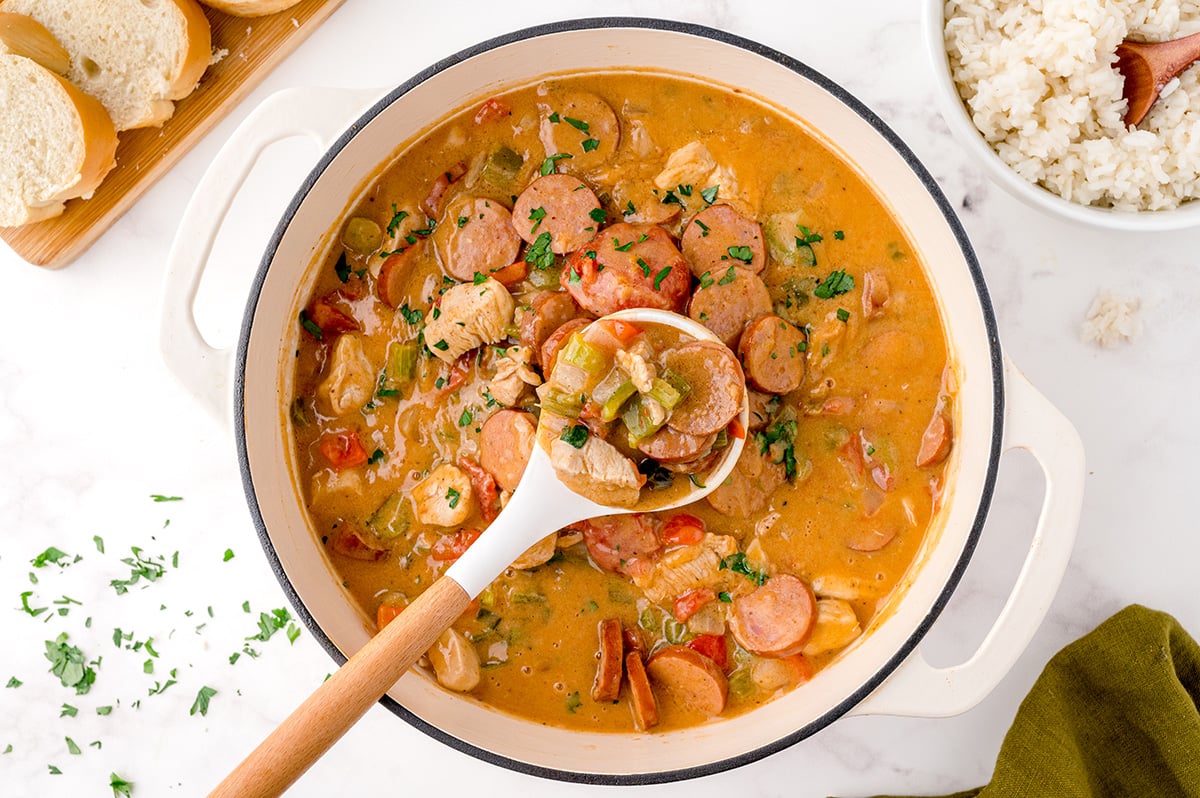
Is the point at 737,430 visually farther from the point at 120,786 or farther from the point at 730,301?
the point at 120,786

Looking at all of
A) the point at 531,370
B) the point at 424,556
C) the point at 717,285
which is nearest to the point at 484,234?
the point at 531,370

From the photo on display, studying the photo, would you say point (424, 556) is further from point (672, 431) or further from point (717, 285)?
point (717, 285)

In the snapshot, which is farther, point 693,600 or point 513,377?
point 693,600

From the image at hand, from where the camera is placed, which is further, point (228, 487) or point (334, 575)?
point (228, 487)

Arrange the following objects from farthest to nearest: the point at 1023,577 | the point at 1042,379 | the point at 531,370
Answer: the point at 1042,379
the point at 531,370
the point at 1023,577

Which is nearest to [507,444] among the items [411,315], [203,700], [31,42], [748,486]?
[411,315]

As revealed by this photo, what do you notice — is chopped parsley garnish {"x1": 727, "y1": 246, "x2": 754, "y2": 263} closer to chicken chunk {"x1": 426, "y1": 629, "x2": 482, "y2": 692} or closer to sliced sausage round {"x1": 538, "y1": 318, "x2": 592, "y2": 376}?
sliced sausage round {"x1": 538, "y1": 318, "x2": 592, "y2": 376}
